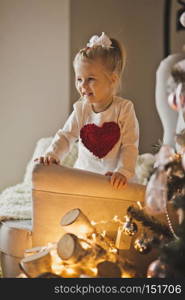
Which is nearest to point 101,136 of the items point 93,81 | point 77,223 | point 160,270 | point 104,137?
point 104,137

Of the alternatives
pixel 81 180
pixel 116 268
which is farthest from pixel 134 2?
pixel 116 268

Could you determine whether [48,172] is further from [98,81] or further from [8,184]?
[8,184]

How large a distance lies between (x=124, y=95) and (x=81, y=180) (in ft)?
4.66

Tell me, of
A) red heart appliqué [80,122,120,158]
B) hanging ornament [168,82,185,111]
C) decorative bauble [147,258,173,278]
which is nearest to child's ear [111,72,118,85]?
red heart appliqué [80,122,120,158]

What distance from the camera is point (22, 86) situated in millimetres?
2922

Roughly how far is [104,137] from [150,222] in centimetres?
42

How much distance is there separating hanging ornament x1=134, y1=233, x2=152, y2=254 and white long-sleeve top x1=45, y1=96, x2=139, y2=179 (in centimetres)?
29

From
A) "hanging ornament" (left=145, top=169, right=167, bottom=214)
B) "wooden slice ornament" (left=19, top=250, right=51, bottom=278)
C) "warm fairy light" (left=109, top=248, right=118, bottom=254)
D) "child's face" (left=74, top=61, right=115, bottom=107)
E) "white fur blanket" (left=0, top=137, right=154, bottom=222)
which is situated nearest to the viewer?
"hanging ornament" (left=145, top=169, right=167, bottom=214)

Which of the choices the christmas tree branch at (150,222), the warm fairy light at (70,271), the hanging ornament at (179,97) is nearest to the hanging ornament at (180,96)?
the hanging ornament at (179,97)

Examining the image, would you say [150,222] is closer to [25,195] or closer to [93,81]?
[93,81]

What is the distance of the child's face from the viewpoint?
5.68ft

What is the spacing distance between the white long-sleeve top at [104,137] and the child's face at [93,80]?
0.06 metres

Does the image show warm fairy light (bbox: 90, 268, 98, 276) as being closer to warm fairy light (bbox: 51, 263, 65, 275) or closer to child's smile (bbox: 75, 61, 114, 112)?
warm fairy light (bbox: 51, 263, 65, 275)

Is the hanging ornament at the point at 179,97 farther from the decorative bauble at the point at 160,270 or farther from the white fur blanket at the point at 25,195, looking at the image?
the white fur blanket at the point at 25,195
